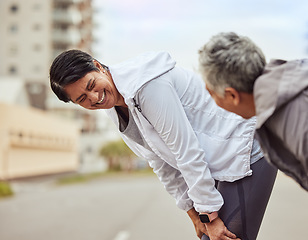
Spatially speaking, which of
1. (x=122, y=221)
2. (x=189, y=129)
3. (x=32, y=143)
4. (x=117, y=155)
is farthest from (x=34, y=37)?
(x=189, y=129)

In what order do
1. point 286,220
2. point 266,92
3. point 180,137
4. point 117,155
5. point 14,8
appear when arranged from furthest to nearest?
point 117,155
point 14,8
point 286,220
point 180,137
point 266,92

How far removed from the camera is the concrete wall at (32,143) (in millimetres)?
21219

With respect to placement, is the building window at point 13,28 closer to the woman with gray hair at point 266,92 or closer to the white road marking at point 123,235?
the white road marking at point 123,235

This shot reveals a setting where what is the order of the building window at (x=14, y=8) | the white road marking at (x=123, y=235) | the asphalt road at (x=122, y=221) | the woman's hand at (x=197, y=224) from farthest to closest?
the building window at (x=14, y=8) < the asphalt road at (x=122, y=221) < the white road marking at (x=123, y=235) < the woman's hand at (x=197, y=224)

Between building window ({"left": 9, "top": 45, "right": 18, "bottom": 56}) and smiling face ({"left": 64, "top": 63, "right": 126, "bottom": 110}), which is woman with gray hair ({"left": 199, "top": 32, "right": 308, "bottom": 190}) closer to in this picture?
smiling face ({"left": 64, "top": 63, "right": 126, "bottom": 110})

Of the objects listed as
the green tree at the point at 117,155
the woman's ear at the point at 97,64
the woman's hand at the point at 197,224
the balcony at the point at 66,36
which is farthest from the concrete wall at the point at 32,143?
the woman's ear at the point at 97,64

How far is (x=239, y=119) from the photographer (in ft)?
5.97

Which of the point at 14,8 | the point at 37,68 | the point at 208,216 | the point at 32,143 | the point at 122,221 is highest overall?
the point at 208,216

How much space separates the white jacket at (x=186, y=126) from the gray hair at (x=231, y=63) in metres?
0.31

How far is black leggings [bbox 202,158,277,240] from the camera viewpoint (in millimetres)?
1778

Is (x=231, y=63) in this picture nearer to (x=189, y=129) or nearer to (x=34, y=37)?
(x=189, y=129)

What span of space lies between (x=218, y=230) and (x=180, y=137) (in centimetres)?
34

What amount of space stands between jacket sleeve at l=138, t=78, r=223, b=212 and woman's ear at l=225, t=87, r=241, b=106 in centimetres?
34

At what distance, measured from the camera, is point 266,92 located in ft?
4.17
